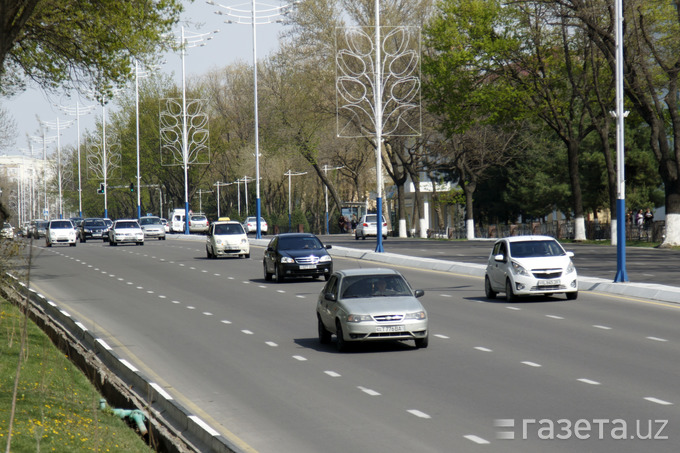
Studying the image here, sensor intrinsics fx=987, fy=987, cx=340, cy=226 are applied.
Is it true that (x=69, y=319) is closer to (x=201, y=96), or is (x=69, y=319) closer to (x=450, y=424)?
(x=450, y=424)

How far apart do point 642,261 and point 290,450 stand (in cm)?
2970

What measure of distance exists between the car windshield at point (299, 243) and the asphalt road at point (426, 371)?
5003mm

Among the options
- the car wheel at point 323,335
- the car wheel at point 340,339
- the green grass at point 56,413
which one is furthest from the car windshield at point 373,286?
the green grass at point 56,413

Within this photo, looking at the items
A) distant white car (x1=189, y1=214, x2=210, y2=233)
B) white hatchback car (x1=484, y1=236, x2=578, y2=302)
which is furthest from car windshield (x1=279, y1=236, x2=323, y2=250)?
distant white car (x1=189, y1=214, x2=210, y2=233)

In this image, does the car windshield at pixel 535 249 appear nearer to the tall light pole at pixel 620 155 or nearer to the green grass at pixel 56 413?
the tall light pole at pixel 620 155

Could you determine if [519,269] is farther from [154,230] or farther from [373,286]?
[154,230]

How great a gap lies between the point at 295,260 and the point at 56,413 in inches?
804

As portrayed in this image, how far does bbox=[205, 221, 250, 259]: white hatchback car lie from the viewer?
45281 mm

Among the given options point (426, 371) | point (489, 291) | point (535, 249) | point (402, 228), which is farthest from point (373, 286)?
point (402, 228)

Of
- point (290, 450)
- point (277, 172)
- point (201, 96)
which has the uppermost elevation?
point (201, 96)

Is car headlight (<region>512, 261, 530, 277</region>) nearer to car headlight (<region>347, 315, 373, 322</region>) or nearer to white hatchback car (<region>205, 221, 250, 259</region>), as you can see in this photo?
car headlight (<region>347, 315, 373, 322</region>)

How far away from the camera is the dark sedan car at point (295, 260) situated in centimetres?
3133

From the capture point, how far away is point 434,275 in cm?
3366

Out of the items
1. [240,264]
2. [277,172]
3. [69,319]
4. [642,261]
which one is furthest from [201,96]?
[69,319]
